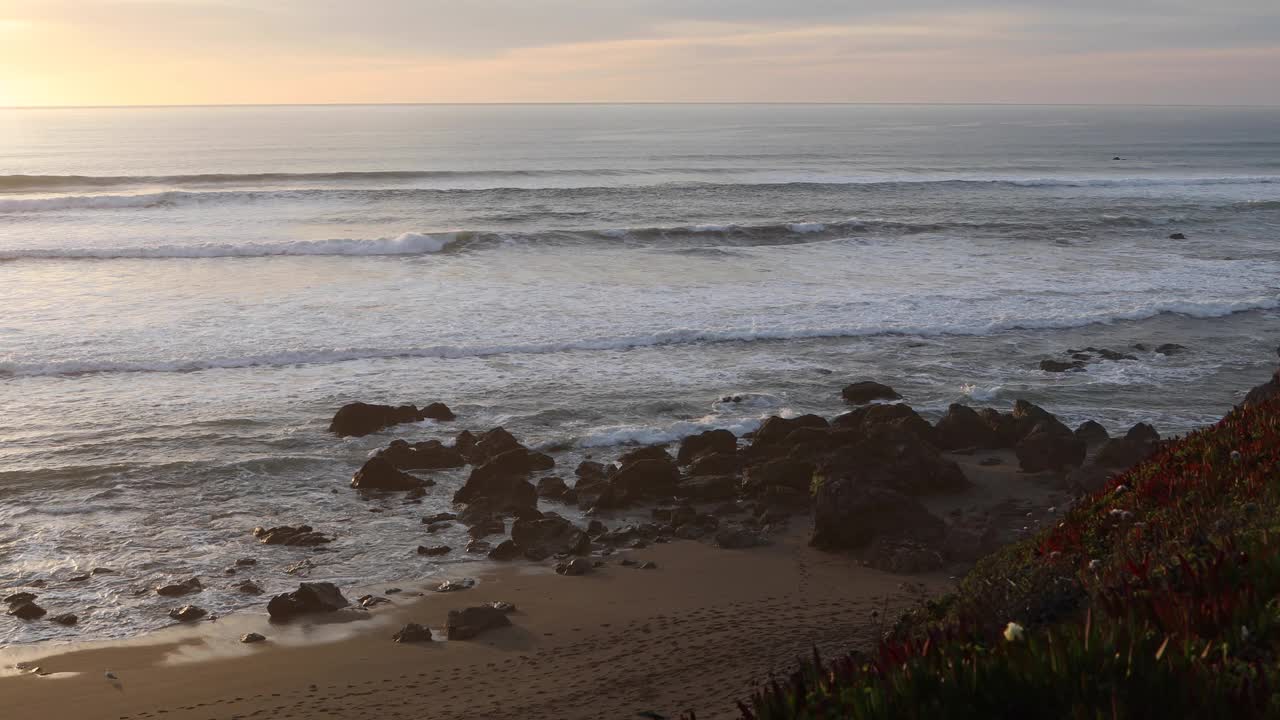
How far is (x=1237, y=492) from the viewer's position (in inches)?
291

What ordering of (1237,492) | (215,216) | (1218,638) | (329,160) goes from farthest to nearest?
1. (329,160)
2. (215,216)
3. (1237,492)
4. (1218,638)

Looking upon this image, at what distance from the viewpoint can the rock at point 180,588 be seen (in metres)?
11.5

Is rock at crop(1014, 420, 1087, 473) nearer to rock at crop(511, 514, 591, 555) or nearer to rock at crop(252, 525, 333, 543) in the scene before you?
rock at crop(511, 514, 591, 555)

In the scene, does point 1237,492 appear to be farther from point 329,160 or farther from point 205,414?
point 329,160

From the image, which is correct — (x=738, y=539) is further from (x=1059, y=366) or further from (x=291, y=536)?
(x=1059, y=366)

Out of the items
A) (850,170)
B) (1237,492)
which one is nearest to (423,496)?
(1237,492)

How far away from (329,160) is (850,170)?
37770mm

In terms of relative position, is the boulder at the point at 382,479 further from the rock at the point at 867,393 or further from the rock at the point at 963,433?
the rock at the point at 867,393

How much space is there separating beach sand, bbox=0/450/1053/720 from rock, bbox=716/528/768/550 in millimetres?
468

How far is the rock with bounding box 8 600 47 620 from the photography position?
1084cm

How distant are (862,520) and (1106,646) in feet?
28.8

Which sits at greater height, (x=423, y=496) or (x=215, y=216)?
(x=215, y=216)

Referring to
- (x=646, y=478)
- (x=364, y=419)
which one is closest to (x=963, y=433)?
(x=646, y=478)

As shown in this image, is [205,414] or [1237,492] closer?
[1237,492]
